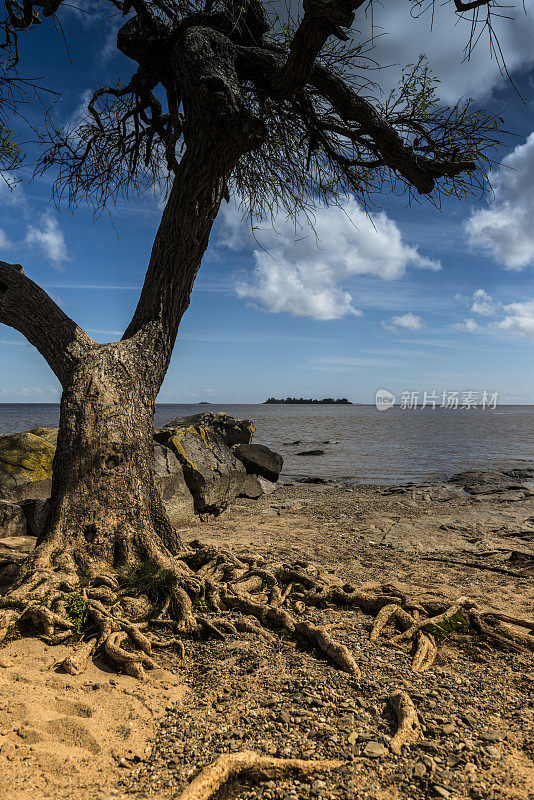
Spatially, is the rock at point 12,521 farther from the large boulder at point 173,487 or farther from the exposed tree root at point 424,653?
the exposed tree root at point 424,653

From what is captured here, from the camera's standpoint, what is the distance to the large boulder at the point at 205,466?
1154 centimetres

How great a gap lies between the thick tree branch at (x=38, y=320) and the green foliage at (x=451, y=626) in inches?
212

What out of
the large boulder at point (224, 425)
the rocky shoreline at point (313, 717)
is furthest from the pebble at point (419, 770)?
the large boulder at point (224, 425)

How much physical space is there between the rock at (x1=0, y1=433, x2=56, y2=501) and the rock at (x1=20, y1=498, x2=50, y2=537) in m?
0.93

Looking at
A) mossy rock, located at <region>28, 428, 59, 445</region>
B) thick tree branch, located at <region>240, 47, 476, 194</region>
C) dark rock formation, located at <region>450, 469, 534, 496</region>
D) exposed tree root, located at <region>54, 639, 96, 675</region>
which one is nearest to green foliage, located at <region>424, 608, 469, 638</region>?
exposed tree root, located at <region>54, 639, 96, 675</region>

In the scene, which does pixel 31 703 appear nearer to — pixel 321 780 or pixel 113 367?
pixel 321 780

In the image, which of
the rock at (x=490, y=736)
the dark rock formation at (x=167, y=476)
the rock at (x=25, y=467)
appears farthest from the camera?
the rock at (x=25, y=467)

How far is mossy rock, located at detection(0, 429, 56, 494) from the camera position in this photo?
10.4 m

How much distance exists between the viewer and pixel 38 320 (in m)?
6.49

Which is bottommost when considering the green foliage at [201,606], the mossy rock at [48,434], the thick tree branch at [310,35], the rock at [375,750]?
the green foliage at [201,606]

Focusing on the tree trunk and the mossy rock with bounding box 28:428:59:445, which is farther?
the mossy rock with bounding box 28:428:59:445

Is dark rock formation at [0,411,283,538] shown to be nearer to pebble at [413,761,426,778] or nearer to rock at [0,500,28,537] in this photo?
rock at [0,500,28,537]

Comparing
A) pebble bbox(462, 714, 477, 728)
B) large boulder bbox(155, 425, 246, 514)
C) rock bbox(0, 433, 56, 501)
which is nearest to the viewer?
pebble bbox(462, 714, 477, 728)

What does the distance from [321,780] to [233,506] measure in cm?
1069
